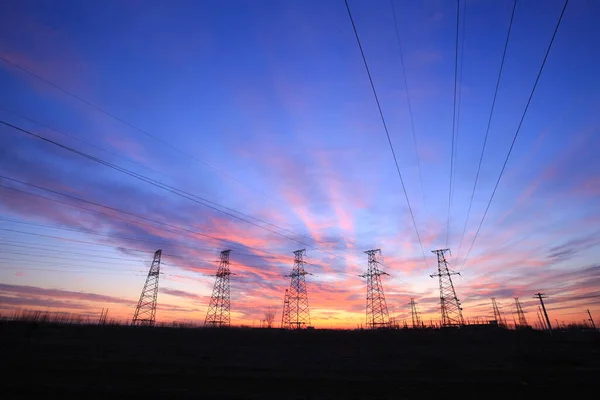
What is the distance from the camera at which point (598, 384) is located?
17531 mm

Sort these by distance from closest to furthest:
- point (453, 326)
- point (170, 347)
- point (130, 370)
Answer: point (130, 370) → point (170, 347) → point (453, 326)

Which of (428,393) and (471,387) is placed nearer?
(428,393)

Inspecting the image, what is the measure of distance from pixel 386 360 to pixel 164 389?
24216 mm

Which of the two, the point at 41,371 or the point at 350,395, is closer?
the point at 350,395

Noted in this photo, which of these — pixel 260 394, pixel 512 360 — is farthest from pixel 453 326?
pixel 260 394

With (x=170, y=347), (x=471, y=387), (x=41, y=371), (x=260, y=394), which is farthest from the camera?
(x=170, y=347)

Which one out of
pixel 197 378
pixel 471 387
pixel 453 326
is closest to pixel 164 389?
pixel 197 378

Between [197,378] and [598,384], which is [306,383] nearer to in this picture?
[197,378]

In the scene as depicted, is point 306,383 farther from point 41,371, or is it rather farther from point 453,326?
point 453,326

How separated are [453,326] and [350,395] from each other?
6028 cm

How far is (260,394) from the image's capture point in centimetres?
1433

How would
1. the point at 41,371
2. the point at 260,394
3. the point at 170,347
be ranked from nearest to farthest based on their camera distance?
the point at 260,394 < the point at 41,371 < the point at 170,347

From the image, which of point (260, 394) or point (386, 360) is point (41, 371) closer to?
point (260, 394)

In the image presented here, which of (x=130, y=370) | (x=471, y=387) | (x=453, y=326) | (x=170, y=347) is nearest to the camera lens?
(x=471, y=387)
